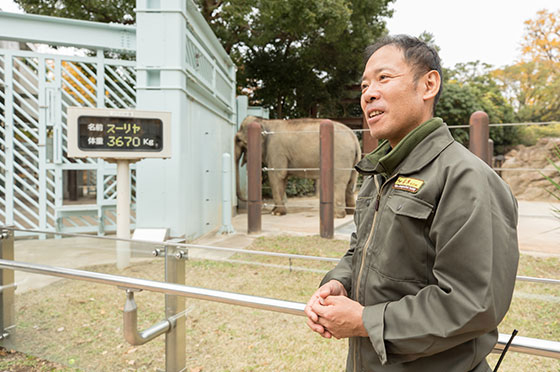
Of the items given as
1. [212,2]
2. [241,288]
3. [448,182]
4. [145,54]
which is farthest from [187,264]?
[212,2]

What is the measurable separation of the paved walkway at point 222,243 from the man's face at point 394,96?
1339 millimetres

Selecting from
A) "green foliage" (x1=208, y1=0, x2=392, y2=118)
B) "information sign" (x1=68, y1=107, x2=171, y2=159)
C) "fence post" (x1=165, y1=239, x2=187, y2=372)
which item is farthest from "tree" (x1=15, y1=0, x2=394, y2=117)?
"fence post" (x1=165, y1=239, x2=187, y2=372)

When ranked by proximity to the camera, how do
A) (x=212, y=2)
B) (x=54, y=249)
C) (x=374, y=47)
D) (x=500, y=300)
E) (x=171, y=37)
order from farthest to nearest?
(x=212, y=2) → (x=171, y=37) → (x=54, y=249) → (x=374, y=47) → (x=500, y=300)

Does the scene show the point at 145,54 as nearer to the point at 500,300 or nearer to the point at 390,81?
the point at 390,81

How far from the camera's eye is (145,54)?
5.12m

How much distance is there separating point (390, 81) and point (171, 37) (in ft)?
15.4

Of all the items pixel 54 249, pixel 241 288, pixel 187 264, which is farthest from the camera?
pixel 241 288

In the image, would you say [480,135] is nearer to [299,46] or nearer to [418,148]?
[418,148]

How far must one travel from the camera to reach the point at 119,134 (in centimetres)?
414

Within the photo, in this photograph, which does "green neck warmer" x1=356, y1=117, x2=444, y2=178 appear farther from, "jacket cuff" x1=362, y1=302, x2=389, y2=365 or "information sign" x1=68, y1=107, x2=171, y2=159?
"information sign" x1=68, y1=107, x2=171, y2=159

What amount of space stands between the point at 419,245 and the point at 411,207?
0.08 meters

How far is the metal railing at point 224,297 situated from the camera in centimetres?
93

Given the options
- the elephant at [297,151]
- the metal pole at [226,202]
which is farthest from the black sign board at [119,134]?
the elephant at [297,151]

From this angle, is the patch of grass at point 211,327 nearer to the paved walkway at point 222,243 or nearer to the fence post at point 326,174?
the paved walkway at point 222,243
